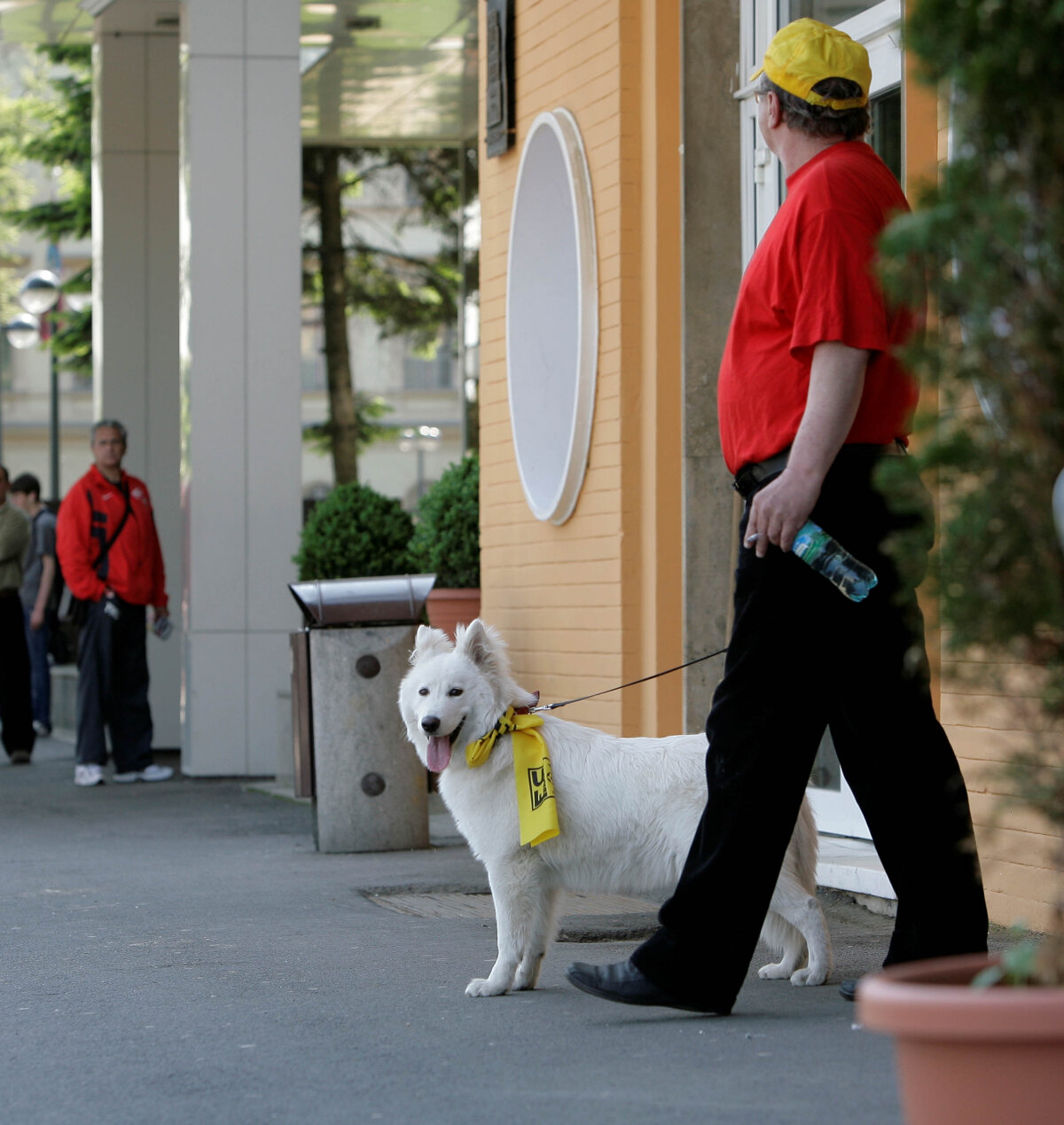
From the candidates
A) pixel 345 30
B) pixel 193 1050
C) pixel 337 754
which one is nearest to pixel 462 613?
pixel 337 754

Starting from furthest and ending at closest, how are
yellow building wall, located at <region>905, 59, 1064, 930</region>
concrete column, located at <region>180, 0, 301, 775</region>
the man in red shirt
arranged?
1. concrete column, located at <region>180, 0, 301, 775</region>
2. yellow building wall, located at <region>905, 59, 1064, 930</region>
3. the man in red shirt

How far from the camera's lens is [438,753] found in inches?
208

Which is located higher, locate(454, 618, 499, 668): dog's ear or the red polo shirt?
the red polo shirt

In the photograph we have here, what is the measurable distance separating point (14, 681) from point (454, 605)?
4.80m

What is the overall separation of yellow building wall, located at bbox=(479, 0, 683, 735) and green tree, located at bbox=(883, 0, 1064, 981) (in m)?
5.30

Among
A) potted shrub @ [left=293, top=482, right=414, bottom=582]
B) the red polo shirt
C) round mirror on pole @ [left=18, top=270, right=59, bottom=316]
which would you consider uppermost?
round mirror on pole @ [left=18, top=270, right=59, bottom=316]

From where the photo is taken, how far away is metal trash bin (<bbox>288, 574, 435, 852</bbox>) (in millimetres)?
8289

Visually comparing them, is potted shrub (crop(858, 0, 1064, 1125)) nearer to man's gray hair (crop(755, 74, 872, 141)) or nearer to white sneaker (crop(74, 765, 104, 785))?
man's gray hair (crop(755, 74, 872, 141))

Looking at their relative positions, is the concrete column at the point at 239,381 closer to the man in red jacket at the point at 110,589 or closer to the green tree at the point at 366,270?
the man in red jacket at the point at 110,589

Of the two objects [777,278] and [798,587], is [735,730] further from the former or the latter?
[777,278]

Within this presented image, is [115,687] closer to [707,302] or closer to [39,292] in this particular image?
[707,302]

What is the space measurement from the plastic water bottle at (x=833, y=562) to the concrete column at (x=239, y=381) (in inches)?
330

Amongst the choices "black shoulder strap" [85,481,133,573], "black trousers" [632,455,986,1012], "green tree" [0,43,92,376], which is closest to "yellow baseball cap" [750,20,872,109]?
"black trousers" [632,455,986,1012]

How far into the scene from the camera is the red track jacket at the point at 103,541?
38.4 feet
